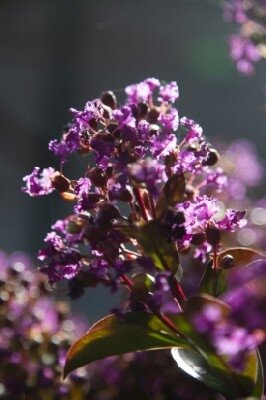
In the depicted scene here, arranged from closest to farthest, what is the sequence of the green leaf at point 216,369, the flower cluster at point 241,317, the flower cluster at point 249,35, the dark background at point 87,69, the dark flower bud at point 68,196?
the flower cluster at point 241,317 → the green leaf at point 216,369 → the dark flower bud at point 68,196 → the flower cluster at point 249,35 → the dark background at point 87,69

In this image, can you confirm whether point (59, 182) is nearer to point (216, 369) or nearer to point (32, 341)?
point (216, 369)

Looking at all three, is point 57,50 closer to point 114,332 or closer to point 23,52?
point 23,52

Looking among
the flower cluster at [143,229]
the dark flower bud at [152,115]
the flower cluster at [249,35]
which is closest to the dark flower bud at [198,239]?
the flower cluster at [143,229]

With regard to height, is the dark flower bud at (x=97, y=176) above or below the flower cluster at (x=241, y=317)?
above

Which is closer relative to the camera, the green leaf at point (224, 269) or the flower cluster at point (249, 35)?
the green leaf at point (224, 269)

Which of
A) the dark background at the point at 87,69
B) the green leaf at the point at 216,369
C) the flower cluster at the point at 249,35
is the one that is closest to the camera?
the green leaf at the point at 216,369

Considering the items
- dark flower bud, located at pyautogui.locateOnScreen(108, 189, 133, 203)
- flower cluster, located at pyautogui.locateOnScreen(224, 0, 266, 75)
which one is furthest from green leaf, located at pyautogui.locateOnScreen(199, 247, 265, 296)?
flower cluster, located at pyautogui.locateOnScreen(224, 0, 266, 75)

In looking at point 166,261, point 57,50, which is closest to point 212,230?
point 166,261

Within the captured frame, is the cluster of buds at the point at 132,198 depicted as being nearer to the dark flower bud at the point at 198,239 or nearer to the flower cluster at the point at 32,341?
the dark flower bud at the point at 198,239
